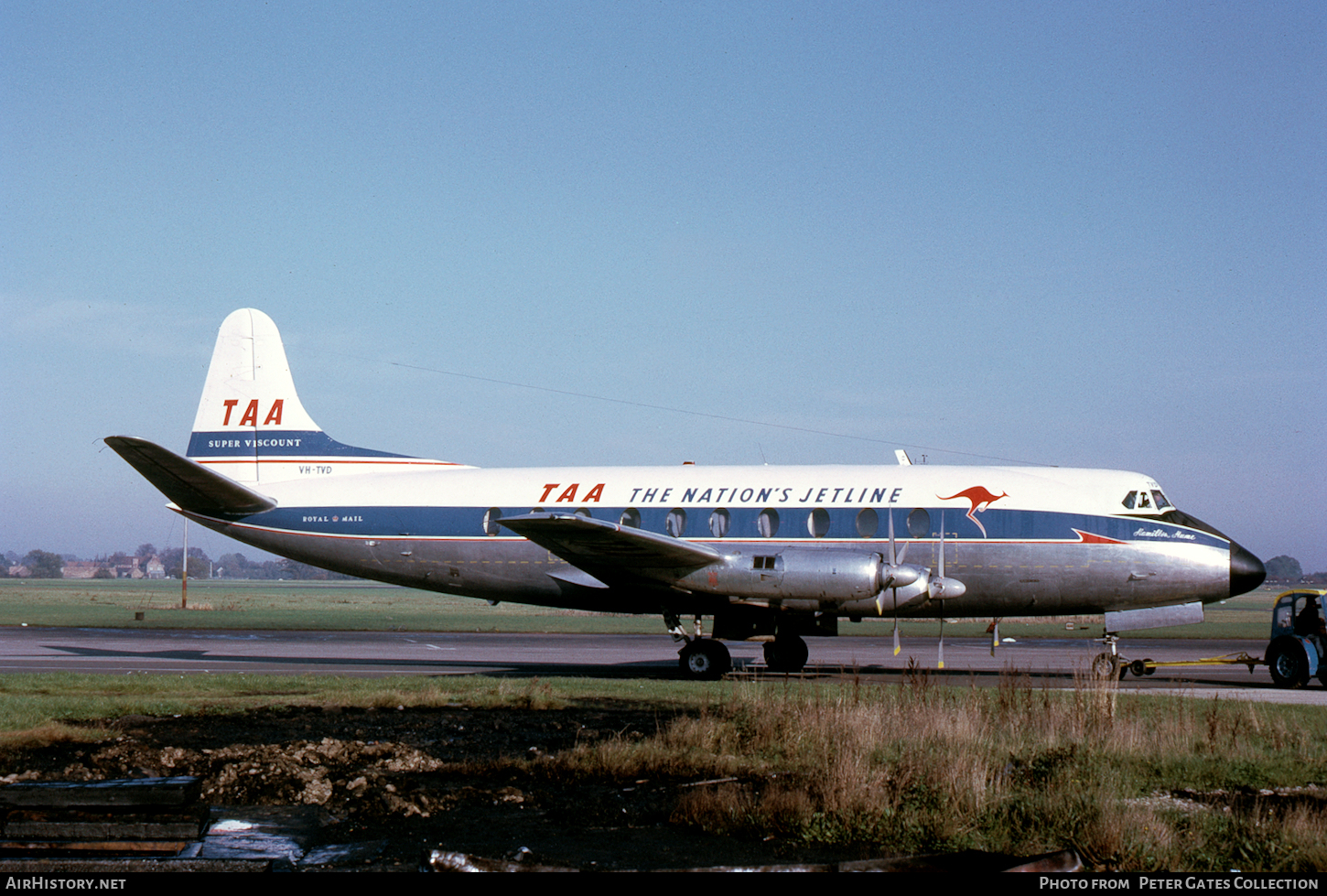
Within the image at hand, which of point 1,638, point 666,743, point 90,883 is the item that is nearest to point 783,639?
point 666,743

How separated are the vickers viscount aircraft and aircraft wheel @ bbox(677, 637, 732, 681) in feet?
0.09

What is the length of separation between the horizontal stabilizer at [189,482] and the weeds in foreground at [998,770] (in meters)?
14.3

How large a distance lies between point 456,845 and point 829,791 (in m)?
3.06

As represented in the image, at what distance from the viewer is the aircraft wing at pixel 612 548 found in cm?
2103

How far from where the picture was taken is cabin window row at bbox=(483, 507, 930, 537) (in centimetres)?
2284

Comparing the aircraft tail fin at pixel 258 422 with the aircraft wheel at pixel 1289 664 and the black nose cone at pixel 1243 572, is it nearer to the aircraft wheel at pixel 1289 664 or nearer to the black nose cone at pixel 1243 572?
the black nose cone at pixel 1243 572

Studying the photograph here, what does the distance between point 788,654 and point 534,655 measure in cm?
851

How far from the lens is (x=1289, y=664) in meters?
22.2

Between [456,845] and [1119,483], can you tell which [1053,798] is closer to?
[456,845]

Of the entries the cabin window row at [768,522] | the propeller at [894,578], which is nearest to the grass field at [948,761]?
the propeller at [894,578]

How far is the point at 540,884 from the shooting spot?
6.38 m

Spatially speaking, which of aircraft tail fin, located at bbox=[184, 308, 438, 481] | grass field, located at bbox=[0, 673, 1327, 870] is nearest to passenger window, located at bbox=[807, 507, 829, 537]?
grass field, located at bbox=[0, 673, 1327, 870]

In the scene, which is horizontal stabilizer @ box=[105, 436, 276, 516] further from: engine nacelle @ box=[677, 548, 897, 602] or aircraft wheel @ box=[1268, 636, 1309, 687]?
aircraft wheel @ box=[1268, 636, 1309, 687]

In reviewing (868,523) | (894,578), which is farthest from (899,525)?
(894,578)
